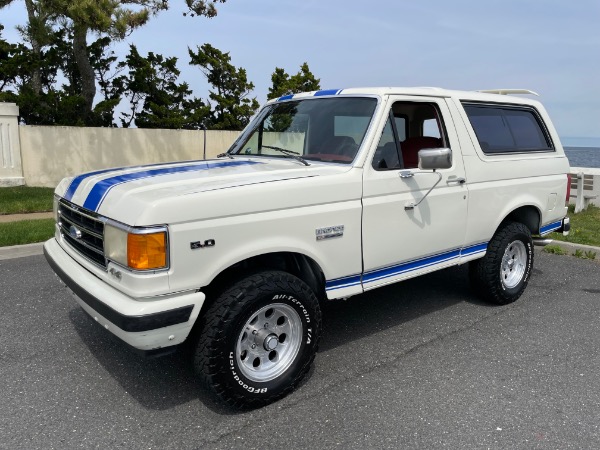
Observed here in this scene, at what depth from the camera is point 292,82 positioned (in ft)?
75.9

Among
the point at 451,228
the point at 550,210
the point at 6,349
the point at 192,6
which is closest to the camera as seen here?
the point at 6,349

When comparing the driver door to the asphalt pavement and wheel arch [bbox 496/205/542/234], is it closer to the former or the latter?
the asphalt pavement

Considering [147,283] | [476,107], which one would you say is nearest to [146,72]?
[476,107]

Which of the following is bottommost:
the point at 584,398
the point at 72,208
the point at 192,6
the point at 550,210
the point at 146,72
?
the point at 584,398

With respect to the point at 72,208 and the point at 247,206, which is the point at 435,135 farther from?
the point at 72,208

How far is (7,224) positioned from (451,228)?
7058 mm

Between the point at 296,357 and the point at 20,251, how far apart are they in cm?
506

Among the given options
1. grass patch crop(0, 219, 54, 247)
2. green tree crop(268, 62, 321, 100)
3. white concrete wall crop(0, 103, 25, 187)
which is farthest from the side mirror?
green tree crop(268, 62, 321, 100)

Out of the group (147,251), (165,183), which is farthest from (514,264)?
(147,251)

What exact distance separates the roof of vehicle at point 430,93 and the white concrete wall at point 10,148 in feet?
34.4

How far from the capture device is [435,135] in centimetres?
453

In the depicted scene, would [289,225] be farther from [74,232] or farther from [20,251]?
[20,251]

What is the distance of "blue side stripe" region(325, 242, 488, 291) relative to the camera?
3.61m

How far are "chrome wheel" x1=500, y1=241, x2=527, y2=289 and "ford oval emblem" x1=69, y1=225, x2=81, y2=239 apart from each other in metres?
3.78
